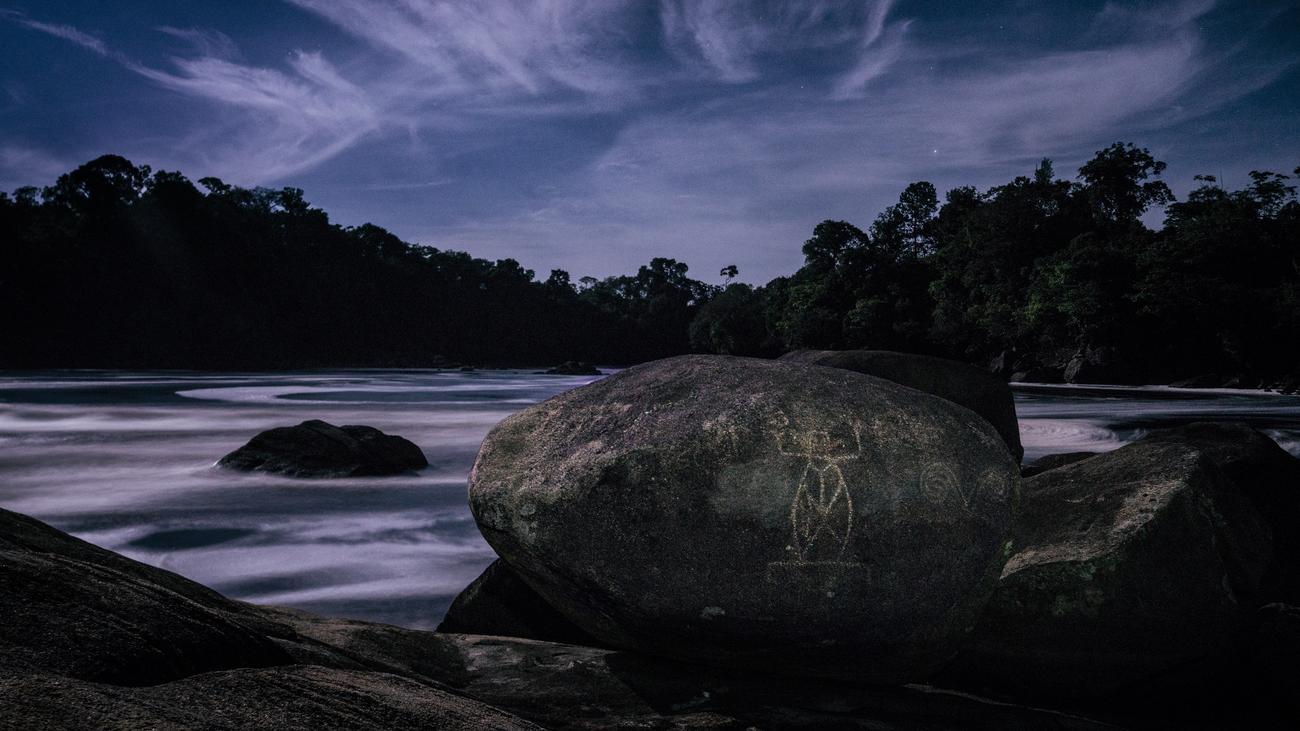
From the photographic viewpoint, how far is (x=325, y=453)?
30.9 ft

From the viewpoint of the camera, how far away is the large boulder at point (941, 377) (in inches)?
254

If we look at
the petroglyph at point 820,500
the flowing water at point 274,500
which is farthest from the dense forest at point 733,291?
the petroglyph at point 820,500

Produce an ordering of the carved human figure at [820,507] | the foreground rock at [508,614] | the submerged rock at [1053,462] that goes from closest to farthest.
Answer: the carved human figure at [820,507] < the foreground rock at [508,614] < the submerged rock at [1053,462]

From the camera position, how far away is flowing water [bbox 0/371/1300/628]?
598 cm

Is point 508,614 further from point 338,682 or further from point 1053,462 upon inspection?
point 1053,462

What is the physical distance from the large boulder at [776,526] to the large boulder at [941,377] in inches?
123

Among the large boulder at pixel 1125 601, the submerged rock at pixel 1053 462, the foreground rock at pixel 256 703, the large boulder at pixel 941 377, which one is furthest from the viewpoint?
the large boulder at pixel 941 377

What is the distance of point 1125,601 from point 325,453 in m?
8.50

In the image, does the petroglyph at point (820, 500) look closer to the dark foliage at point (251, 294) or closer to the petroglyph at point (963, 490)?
the petroglyph at point (963, 490)

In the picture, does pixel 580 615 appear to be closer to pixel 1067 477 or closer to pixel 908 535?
pixel 908 535

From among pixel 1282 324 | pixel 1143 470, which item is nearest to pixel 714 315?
pixel 1282 324

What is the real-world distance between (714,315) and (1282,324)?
62444 mm

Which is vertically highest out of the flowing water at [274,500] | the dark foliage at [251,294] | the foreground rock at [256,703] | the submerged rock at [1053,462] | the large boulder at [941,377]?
the dark foliage at [251,294]

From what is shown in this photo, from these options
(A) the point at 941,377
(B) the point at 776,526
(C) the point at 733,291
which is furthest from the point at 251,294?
(B) the point at 776,526
